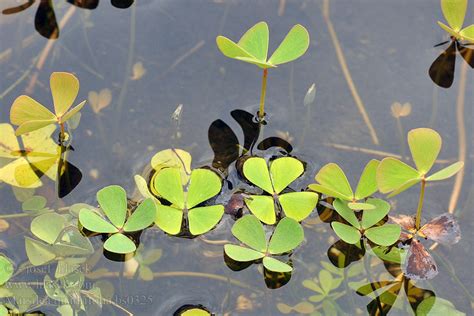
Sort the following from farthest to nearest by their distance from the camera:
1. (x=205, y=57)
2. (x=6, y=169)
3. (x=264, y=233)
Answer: (x=205, y=57) < (x=6, y=169) < (x=264, y=233)

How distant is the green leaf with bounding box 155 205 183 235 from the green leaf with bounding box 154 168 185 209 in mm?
28

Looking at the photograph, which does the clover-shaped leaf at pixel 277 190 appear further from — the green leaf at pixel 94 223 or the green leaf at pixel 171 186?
the green leaf at pixel 94 223

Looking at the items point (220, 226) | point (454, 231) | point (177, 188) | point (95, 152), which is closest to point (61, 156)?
point (95, 152)

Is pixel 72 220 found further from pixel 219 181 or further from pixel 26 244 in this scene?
pixel 219 181

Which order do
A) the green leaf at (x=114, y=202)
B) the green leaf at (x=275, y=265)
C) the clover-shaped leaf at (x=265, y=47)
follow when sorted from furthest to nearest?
1. the clover-shaped leaf at (x=265, y=47)
2. the green leaf at (x=114, y=202)
3. the green leaf at (x=275, y=265)

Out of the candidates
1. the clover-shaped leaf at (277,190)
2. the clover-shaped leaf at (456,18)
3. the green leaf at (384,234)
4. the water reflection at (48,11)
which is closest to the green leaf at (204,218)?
the clover-shaped leaf at (277,190)

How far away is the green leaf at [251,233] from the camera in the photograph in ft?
5.79

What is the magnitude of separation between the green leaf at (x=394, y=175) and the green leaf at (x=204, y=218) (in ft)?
1.52

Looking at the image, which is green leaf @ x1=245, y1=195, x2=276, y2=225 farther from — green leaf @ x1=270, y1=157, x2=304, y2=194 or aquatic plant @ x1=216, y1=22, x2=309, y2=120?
aquatic plant @ x1=216, y1=22, x2=309, y2=120

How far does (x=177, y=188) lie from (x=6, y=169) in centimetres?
57

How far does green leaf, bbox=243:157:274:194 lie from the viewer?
1.88m

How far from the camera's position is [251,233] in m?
1.77

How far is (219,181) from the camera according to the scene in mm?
1864

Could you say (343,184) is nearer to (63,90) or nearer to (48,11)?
(63,90)
